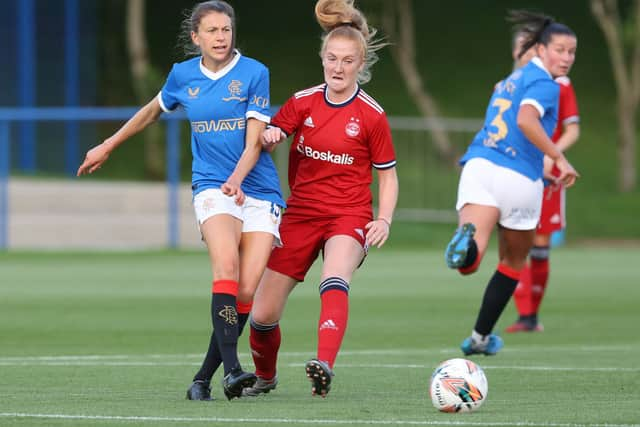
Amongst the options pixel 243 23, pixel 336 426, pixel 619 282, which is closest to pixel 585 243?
pixel 619 282

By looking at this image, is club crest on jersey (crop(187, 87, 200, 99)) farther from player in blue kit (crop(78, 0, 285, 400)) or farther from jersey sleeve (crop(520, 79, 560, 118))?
jersey sleeve (crop(520, 79, 560, 118))

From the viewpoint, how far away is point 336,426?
20.3 feet

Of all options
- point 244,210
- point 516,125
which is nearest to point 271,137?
point 244,210

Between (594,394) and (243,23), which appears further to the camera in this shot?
(243,23)

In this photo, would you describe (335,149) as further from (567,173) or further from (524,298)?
(524,298)

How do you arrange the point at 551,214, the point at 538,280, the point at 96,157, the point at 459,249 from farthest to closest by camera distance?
the point at 551,214
the point at 538,280
the point at 459,249
the point at 96,157

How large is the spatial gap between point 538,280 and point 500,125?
2.39 metres

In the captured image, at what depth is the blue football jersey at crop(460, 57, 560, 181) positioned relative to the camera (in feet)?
32.1

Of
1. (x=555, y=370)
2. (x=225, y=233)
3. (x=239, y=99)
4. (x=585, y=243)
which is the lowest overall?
(x=585, y=243)

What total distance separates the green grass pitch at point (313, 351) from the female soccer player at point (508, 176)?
54 cm

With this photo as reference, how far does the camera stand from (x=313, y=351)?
10.3m

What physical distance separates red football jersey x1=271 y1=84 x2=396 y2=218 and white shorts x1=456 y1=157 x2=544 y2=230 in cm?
203

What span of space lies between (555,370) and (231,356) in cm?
248

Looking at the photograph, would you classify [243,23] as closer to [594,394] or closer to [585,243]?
[585,243]
